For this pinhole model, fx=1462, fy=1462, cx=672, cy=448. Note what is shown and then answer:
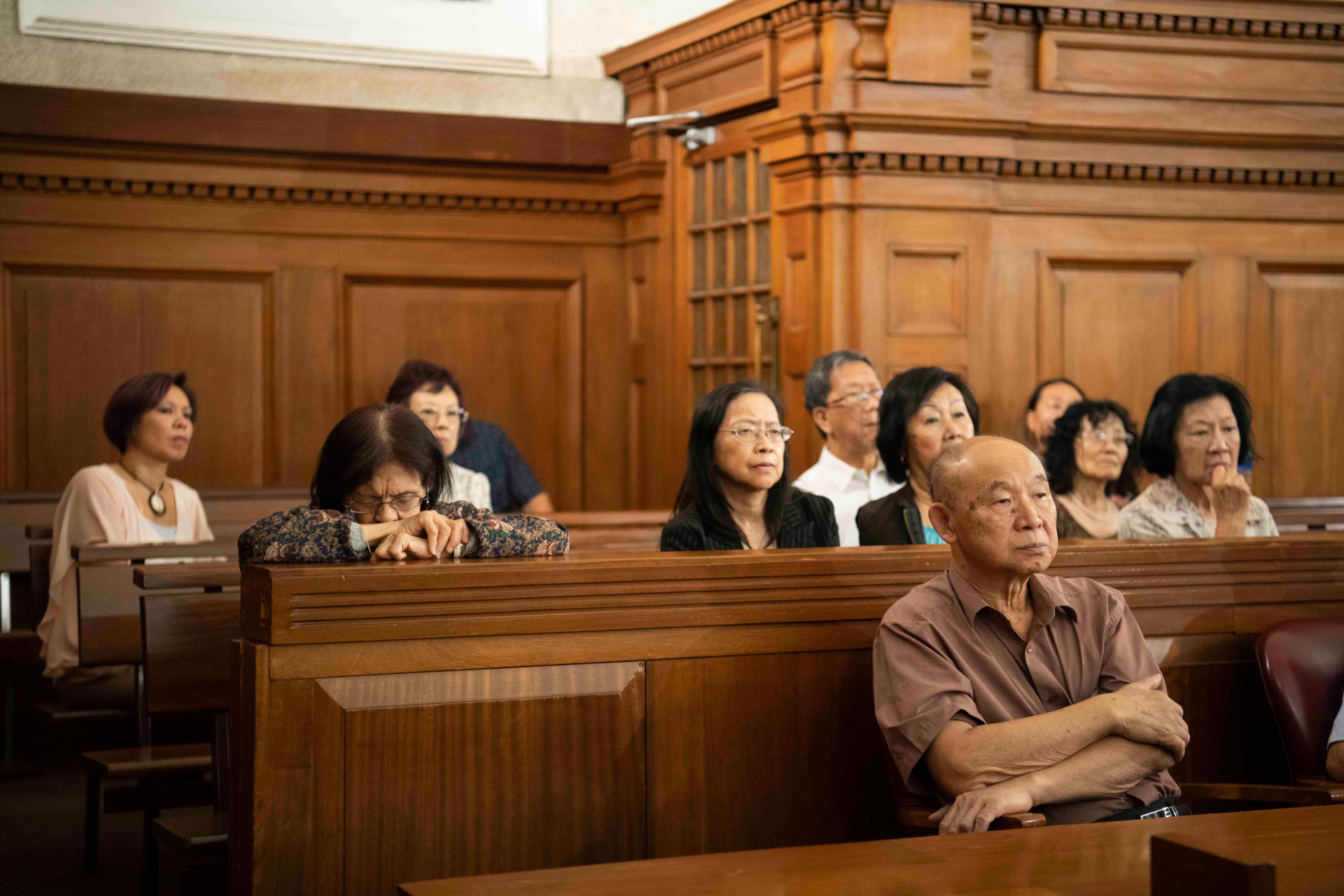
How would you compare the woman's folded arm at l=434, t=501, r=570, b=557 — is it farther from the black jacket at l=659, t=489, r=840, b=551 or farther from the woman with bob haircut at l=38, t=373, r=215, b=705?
the woman with bob haircut at l=38, t=373, r=215, b=705

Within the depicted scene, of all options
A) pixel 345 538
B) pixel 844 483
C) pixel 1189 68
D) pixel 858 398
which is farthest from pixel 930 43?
pixel 345 538

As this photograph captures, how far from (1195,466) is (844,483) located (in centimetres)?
112

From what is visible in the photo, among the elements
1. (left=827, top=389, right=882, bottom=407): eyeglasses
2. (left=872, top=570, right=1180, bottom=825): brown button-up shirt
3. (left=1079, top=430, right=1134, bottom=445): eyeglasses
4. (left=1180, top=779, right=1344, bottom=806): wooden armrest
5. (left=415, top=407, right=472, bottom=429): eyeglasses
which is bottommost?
(left=1180, top=779, right=1344, bottom=806): wooden armrest

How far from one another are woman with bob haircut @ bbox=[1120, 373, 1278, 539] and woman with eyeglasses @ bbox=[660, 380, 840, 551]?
0.92m

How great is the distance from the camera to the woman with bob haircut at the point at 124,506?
179 inches

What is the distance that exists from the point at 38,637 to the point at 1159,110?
462cm

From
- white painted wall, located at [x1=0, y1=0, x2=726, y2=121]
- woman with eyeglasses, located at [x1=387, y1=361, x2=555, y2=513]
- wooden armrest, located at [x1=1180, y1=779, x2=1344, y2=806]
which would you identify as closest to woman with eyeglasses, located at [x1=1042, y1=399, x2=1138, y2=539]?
woman with eyeglasses, located at [x1=387, y1=361, x2=555, y2=513]

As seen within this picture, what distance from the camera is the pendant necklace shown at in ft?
16.3

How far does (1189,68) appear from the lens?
18.9 ft

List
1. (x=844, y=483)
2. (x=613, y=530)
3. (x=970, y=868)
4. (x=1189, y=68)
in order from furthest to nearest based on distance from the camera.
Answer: (x=1189, y=68)
(x=613, y=530)
(x=844, y=483)
(x=970, y=868)

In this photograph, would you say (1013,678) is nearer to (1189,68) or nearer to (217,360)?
(1189,68)

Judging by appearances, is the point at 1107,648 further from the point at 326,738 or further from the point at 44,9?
the point at 44,9

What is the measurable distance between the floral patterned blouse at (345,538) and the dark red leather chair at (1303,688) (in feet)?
4.49

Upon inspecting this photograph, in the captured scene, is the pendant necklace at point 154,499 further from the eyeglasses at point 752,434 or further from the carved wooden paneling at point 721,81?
the carved wooden paneling at point 721,81
